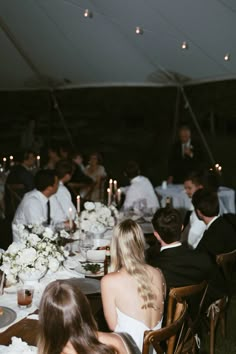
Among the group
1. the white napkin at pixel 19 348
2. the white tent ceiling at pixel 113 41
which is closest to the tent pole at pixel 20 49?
the white tent ceiling at pixel 113 41

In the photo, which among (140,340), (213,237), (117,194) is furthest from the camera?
(117,194)

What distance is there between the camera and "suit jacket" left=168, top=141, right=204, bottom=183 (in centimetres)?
837

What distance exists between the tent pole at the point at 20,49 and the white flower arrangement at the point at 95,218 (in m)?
5.01

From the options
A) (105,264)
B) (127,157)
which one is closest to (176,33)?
(105,264)

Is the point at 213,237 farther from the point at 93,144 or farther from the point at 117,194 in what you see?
the point at 93,144

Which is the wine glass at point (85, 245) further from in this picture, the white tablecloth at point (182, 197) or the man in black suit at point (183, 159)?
the man in black suit at point (183, 159)

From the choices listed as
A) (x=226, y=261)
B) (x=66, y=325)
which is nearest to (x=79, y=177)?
(x=226, y=261)

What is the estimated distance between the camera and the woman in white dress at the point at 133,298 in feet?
9.89

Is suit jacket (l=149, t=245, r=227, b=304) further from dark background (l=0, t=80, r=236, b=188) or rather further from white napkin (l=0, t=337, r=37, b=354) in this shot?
dark background (l=0, t=80, r=236, b=188)

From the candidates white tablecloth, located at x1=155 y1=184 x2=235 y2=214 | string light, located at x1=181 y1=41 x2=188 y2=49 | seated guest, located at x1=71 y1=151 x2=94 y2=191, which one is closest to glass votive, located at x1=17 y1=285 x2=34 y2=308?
white tablecloth, located at x1=155 y1=184 x2=235 y2=214

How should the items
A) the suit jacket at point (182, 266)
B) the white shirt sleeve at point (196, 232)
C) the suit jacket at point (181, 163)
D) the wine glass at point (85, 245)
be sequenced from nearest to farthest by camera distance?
1. the suit jacket at point (182, 266)
2. the wine glass at point (85, 245)
3. the white shirt sleeve at point (196, 232)
4. the suit jacket at point (181, 163)

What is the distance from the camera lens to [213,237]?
14.8ft

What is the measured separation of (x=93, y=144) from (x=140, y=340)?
52.7 ft

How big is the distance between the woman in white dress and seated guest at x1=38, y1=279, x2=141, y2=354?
0.82 metres
